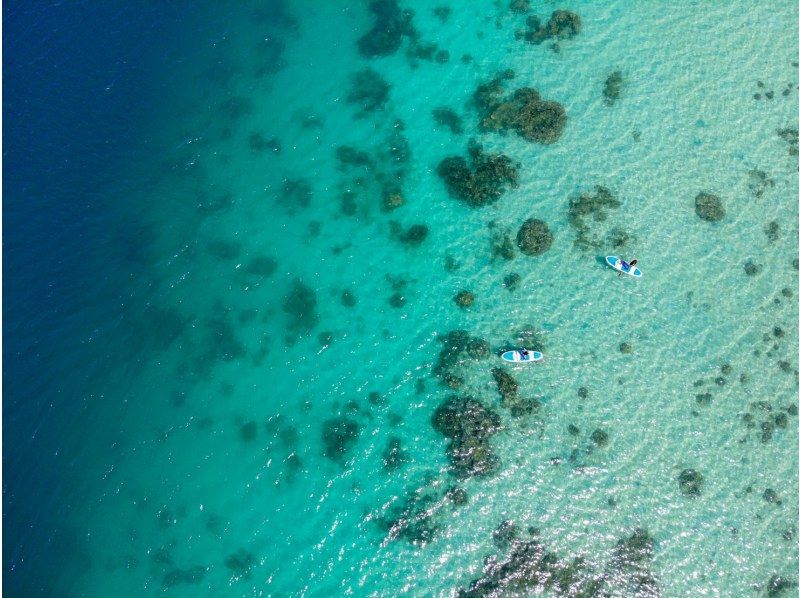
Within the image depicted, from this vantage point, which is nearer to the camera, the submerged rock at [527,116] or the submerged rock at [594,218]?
the submerged rock at [594,218]

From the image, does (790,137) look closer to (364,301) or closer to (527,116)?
(527,116)

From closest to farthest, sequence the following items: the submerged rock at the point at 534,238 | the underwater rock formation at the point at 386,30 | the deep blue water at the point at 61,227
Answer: the deep blue water at the point at 61,227 < the submerged rock at the point at 534,238 < the underwater rock formation at the point at 386,30

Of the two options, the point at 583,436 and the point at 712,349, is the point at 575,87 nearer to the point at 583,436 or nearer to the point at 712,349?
the point at 712,349

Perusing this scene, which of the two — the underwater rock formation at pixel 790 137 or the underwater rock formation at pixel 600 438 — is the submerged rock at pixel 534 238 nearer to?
the underwater rock formation at pixel 600 438

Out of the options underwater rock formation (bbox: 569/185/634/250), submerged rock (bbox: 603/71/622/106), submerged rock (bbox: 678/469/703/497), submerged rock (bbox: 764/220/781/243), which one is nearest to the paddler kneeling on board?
underwater rock formation (bbox: 569/185/634/250)

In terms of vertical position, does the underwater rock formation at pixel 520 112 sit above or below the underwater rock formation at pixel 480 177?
above

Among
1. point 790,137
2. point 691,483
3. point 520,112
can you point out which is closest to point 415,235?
point 520,112

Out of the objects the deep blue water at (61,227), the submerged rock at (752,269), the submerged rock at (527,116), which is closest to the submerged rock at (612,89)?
the submerged rock at (527,116)

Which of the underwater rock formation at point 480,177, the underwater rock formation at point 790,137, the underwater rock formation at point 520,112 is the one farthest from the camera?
the underwater rock formation at point 520,112
